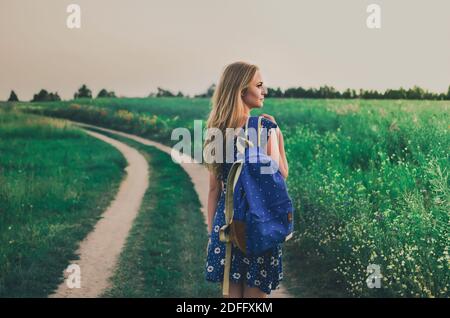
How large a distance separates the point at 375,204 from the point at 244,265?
11.9ft

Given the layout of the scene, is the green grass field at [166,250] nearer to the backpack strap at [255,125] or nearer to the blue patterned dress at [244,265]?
the blue patterned dress at [244,265]

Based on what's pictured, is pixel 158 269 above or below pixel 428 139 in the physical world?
below

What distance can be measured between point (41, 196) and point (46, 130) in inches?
298

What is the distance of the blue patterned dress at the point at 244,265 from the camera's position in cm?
429

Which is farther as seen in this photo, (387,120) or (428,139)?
(387,120)

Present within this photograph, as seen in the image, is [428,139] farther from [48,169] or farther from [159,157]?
[159,157]

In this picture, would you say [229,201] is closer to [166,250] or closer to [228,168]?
[228,168]

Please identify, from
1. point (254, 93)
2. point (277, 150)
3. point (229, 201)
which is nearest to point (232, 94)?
point (254, 93)

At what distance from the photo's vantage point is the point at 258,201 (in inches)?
157

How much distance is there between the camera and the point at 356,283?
6.66 metres

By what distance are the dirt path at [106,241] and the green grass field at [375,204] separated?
2449mm

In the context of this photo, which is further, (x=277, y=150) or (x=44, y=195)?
(x=44, y=195)
